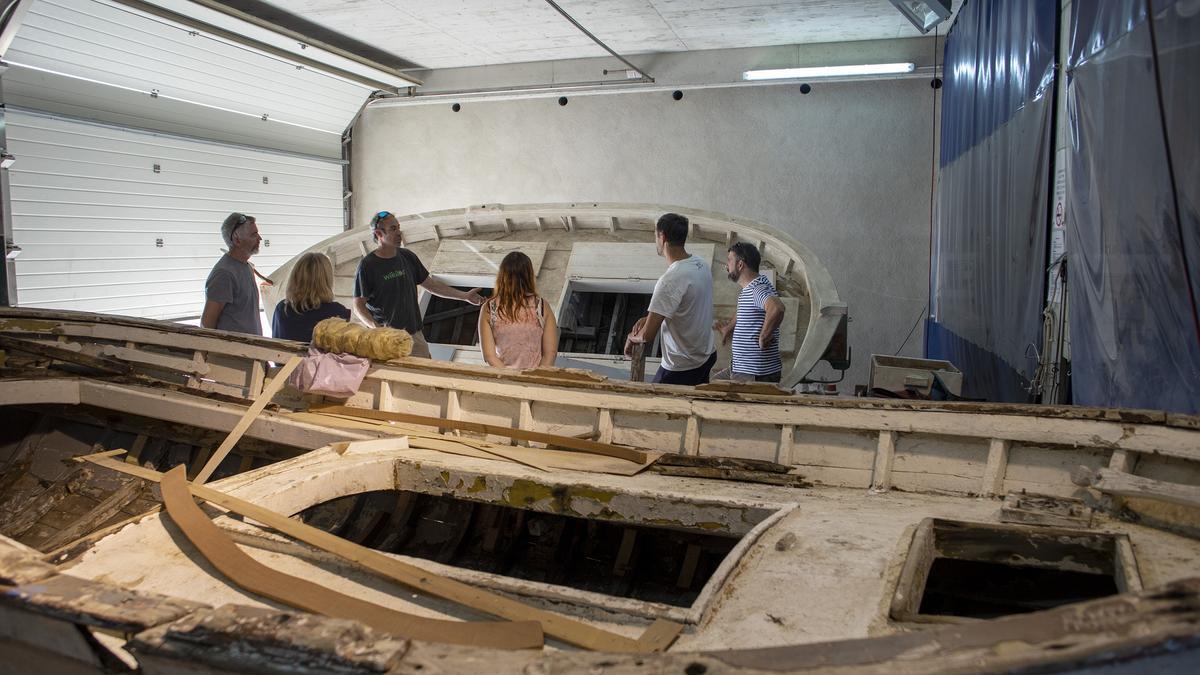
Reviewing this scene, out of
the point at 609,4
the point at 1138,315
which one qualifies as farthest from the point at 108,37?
the point at 1138,315

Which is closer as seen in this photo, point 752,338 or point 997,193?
point 752,338

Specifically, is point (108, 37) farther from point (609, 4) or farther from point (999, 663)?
point (999, 663)

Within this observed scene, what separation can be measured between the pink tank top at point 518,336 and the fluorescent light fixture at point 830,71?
664cm

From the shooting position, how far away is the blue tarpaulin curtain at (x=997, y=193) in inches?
174

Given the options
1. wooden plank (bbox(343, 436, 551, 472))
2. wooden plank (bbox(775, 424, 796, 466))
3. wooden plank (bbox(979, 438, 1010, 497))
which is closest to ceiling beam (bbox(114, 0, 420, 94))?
wooden plank (bbox(343, 436, 551, 472))

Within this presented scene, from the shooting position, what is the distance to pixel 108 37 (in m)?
8.59

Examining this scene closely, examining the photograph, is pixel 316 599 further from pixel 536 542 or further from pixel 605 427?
pixel 605 427

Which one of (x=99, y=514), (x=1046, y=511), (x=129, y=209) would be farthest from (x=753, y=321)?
(x=129, y=209)

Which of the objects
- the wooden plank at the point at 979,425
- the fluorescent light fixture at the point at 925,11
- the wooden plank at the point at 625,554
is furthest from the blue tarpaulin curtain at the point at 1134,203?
the fluorescent light fixture at the point at 925,11

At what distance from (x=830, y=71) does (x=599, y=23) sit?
2.79 m

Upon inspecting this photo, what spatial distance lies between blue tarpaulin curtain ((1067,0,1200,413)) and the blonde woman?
4154 millimetres

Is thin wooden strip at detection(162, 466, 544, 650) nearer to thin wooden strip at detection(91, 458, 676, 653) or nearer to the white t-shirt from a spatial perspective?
thin wooden strip at detection(91, 458, 676, 653)

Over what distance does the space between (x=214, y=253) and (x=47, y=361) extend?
6620 mm

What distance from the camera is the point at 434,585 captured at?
7.52ft
